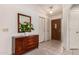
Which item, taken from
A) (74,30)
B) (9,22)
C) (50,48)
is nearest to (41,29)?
(50,48)

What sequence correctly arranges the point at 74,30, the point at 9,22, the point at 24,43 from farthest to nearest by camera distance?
the point at 74,30 < the point at 24,43 < the point at 9,22

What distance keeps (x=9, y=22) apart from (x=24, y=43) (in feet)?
1.87

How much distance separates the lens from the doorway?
257 centimetres

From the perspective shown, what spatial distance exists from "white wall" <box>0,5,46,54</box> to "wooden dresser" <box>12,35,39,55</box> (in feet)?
0.34

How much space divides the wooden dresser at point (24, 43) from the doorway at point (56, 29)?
386 millimetres

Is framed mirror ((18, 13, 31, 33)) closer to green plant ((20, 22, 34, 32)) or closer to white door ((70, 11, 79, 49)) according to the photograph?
green plant ((20, 22, 34, 32))

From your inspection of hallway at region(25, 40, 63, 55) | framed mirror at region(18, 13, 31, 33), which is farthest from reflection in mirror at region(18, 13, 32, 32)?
hallway at region(25, 40, 63, 55)

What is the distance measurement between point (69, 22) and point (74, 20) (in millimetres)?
192

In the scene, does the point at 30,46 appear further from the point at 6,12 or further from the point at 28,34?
the point at 6,12

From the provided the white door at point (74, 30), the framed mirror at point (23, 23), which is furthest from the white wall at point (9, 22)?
the white door at point (74, 30)

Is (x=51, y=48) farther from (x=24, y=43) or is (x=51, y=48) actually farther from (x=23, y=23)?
(x=23, y=23)

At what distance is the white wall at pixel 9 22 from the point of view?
219 cm

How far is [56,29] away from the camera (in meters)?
2.58

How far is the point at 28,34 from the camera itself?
2.53 meters
